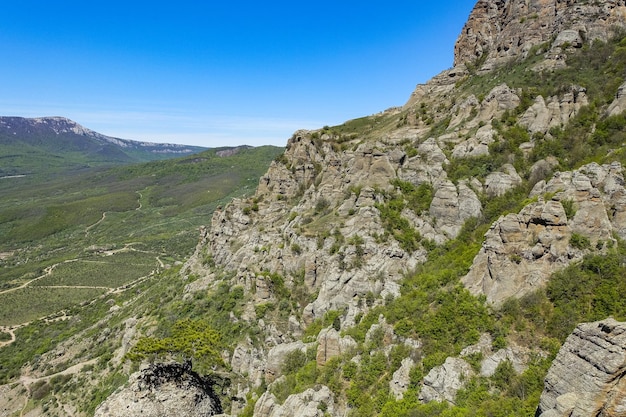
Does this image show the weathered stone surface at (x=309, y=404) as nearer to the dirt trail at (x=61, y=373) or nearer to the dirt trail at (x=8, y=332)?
the dirt trail at (x=61, y=373)

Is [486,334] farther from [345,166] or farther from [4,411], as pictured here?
[4,411]

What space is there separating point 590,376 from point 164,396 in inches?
1481

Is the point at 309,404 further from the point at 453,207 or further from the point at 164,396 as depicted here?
the point at 453,207

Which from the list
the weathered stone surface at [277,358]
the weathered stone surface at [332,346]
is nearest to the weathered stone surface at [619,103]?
the weathered stone surface at [332,346]

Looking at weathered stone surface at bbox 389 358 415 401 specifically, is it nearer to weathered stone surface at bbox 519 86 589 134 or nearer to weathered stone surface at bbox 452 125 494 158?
weathered stone surface at bbox 452 125 494 158

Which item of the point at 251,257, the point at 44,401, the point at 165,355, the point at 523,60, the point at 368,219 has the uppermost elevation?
the point at 523,60

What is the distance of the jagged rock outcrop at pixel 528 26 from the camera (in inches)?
2376

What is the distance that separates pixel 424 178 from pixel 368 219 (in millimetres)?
11546

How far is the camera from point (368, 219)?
49.4m

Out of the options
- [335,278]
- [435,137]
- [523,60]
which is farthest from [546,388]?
[523,60]

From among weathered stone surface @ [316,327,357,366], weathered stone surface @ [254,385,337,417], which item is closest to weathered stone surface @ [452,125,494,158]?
weathered stone surface @ [316,327,357,366]

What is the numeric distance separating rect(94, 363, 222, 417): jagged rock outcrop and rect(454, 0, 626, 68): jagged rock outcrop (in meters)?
74.2

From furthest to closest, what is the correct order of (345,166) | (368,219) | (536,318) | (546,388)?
(345,166), (368,219), (536,318), (546,388)

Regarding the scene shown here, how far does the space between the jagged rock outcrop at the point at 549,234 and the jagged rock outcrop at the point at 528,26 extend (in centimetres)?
4046
